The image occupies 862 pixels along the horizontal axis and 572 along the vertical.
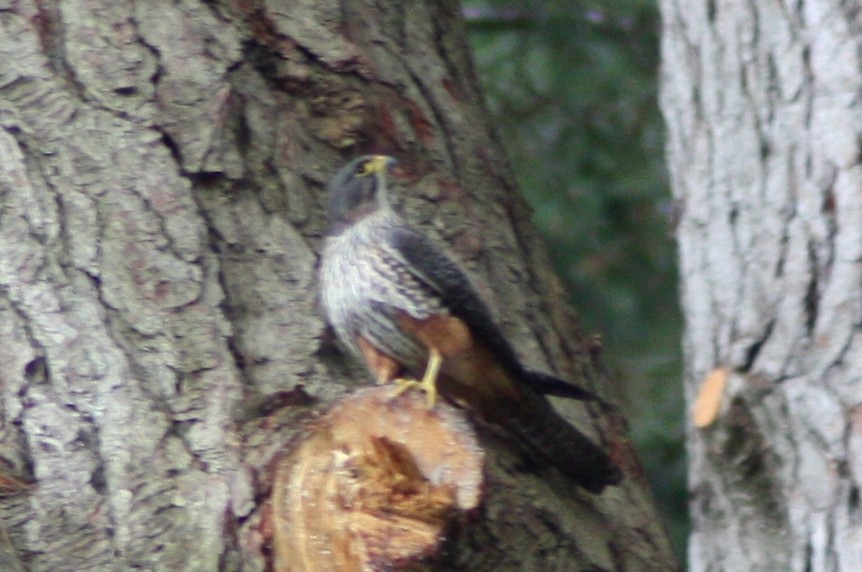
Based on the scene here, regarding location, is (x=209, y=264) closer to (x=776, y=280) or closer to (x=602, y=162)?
(x=776, y=280)

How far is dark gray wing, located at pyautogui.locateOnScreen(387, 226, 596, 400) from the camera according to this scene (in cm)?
276

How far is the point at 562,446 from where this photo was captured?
9.19 feet

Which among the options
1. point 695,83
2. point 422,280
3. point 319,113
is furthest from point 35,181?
point 695,83

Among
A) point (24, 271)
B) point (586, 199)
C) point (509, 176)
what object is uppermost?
point (586, 199)

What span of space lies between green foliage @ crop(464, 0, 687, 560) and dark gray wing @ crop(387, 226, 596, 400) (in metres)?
2.77

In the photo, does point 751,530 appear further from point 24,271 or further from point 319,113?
point 24,271

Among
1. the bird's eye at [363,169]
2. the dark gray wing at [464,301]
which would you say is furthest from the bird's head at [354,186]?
the dark gray wing at [464,301]

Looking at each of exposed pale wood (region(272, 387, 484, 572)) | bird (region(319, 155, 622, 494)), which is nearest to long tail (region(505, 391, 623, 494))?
bird (region(319, 155, 622, 494))

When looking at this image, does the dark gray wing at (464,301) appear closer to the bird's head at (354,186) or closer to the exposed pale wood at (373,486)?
the bird's head at (354,186)

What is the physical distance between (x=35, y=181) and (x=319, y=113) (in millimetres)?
689

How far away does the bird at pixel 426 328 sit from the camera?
2.81 meters

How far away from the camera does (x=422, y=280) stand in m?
2.92

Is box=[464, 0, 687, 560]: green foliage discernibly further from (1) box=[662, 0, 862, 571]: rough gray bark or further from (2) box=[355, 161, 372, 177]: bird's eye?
(2) box=[355, 161, 372, 177]: bird's eye

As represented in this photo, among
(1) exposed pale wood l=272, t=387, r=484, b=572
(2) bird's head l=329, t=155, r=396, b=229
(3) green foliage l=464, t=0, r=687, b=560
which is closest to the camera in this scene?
(1) exposed pale wood l=272, t=387, r=484, b=572
